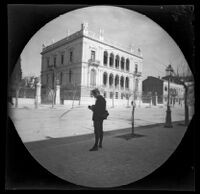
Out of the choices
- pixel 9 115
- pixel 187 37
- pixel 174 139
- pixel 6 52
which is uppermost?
pixel 187 37

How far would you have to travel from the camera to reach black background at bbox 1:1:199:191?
317 cm

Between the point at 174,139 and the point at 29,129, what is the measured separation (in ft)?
7.91

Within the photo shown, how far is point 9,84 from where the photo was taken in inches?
127

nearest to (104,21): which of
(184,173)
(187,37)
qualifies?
(187,37)

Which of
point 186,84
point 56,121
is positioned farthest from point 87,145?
point 186,84

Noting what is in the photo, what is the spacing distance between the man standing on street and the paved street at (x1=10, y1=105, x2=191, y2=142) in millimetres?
83

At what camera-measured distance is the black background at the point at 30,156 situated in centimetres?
317

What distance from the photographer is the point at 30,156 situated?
3.35 metres

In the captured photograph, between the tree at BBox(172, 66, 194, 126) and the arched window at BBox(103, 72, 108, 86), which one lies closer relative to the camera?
the arched window at BBox(103, 72, 108, 86)

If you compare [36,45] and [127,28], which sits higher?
[127,28]

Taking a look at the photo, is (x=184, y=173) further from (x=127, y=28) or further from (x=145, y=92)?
(x=127, y=28)

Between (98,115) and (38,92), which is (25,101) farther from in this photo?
(98,115)

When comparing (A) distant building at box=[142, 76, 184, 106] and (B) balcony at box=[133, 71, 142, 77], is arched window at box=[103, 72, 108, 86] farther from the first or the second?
(A) distant building at box=[142, 76, 184, 106]

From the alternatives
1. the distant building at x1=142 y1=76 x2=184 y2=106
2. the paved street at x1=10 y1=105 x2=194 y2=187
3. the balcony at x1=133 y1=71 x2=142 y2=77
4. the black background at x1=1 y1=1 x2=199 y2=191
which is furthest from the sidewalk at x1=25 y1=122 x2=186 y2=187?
the balcony at x1=133 y1=71 x2=142 y2=77
